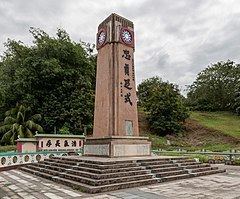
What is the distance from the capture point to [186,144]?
80.0 feet

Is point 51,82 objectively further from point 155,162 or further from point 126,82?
point 155,162

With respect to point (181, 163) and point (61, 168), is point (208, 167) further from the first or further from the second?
point (61, 168)

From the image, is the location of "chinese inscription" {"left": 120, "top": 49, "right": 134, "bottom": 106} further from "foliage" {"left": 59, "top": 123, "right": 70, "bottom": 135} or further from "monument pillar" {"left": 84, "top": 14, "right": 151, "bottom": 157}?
"foliage" {"left": 59, "top": 123, "right": 70, "bottom": 135}

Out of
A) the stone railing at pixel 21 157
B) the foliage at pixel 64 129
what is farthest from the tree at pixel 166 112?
the stone railing at pixel 21 157

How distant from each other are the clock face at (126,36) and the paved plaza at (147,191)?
254 inches

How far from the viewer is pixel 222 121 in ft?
110

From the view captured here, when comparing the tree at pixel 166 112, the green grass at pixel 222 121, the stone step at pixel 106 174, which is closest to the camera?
the stone step at pixel 106 174

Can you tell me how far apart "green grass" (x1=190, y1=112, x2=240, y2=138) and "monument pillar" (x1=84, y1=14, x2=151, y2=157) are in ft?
58.9

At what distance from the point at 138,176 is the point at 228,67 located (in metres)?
37.3

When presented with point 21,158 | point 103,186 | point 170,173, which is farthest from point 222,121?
point 103,186

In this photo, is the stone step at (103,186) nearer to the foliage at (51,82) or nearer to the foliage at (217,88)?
the foliage at (51,82)

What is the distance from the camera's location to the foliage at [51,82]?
22.4m

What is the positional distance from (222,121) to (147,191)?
29.3 metres

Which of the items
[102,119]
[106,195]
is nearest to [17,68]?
[102,119]
